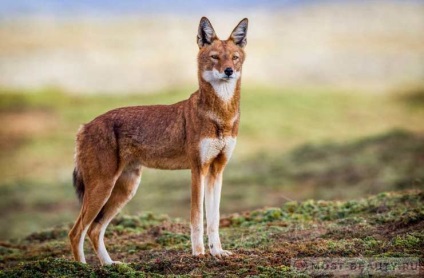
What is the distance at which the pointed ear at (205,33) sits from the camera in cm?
1070

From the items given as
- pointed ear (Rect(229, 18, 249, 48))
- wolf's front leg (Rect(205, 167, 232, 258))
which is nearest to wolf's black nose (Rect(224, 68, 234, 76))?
pointed ear (Rect(229, 18, 249, 48))

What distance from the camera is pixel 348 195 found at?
21031mm

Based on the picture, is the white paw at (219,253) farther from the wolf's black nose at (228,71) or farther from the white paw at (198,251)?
the wolf's black nose at (228,71)

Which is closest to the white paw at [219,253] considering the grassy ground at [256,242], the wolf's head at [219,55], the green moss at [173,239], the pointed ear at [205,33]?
the grassy ground at [256,242]

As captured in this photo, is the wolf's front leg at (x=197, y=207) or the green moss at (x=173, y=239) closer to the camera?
the wolf's front leg at (x=197, y=207)

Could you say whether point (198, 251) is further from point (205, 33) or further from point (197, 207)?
point (205, 33)

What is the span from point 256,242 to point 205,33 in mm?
3296

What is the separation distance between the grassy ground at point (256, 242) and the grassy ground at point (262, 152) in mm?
1204

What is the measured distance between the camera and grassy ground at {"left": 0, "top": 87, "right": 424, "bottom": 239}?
2314 centimetres

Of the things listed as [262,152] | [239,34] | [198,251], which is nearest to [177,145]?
[198,251]

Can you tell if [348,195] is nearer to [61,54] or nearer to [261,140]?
[261,140]

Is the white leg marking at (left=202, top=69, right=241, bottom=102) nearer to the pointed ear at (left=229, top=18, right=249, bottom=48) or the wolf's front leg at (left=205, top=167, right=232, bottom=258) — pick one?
the pointed ear at (left=229, top=18, right=249, bottom=48)

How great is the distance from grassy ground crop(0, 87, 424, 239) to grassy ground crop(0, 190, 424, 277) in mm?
1204

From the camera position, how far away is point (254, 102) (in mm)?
46781
